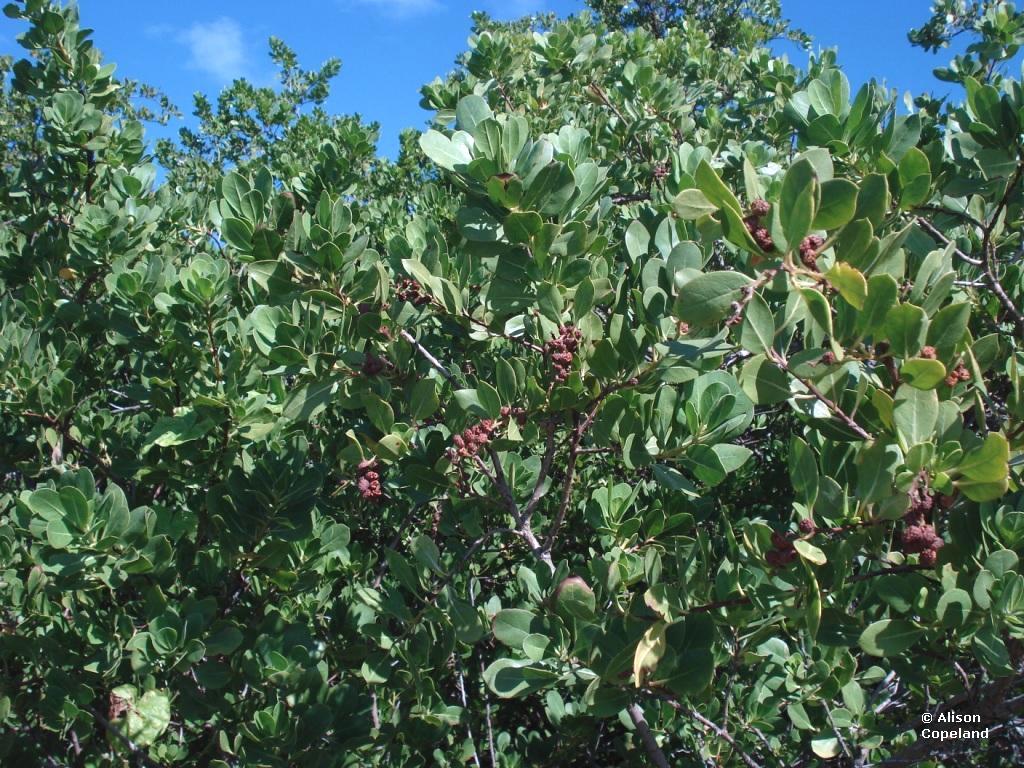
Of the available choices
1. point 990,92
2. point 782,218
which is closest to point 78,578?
point 782,218

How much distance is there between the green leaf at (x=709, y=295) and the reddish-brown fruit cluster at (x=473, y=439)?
67 centimetres

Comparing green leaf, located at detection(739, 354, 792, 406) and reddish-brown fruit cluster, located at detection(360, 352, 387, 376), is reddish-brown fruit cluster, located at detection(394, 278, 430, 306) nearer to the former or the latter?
reddish-brown fruit cluster, located at detection(360, 352, 387, 376)

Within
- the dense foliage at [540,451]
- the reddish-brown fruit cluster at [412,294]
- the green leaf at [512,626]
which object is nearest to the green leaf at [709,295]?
the dense foliage at [540,451]

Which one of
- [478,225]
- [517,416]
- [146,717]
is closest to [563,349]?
[517,416]

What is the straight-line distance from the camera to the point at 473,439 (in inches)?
72.5

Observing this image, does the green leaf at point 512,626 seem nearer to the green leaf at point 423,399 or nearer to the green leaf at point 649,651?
the green leaf at point 649,651

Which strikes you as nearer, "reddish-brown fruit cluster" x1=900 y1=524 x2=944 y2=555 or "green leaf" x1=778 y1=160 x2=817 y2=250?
"green leaf" x1=778 y1=160 x2=817 y2=250

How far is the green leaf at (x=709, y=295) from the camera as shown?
1.28 m

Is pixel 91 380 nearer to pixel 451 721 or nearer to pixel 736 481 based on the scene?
pixel 451 721

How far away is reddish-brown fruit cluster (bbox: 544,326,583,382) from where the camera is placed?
182 centimetres

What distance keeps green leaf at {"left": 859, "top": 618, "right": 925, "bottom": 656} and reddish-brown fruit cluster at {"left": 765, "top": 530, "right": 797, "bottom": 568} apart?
22 cm

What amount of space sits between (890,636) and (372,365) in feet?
4.29

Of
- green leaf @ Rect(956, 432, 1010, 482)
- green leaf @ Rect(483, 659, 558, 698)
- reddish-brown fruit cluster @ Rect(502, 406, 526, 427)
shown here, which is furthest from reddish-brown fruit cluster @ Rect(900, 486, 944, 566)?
reddish-brown fruit cluster @ Rect(502, 406, 526, 427)

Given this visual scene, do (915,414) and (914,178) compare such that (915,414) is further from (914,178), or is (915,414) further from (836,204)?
(914,178)
